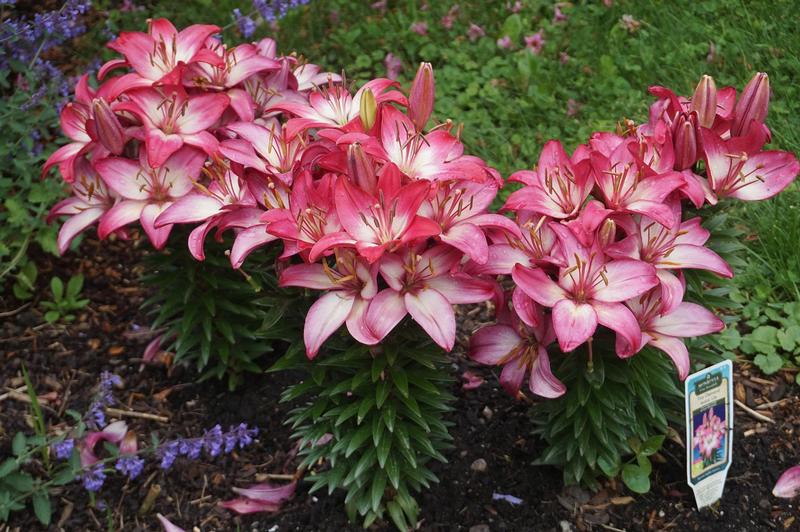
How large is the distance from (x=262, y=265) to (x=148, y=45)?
0.60 metres

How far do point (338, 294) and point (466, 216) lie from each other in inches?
11.8

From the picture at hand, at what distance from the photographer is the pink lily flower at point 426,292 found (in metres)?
1.66

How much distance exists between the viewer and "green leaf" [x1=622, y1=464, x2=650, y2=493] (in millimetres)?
A: 2162

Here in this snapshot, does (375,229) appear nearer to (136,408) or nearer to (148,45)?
(148,45)

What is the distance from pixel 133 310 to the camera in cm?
300

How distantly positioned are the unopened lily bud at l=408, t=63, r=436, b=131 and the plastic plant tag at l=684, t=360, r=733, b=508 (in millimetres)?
790

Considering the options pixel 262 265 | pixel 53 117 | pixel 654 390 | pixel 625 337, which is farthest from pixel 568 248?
pixel 53 117

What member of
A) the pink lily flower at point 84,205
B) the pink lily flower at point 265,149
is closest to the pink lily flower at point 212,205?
the pink lily flower at point 265,149

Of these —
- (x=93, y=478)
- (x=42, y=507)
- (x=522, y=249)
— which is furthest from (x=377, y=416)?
(x=42, y=507)

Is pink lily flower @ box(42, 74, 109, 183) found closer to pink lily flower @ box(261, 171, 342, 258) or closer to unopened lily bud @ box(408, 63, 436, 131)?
pink lily flower @ box(261, 171, 342, 258)

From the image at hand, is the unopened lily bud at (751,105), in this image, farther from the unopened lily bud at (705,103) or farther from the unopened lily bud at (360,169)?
the unopened lily bud at (360,169)

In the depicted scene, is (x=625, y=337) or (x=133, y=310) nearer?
(x=625, y=337)

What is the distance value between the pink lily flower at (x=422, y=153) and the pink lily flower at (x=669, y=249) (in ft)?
1.02

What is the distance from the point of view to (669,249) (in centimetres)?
176
